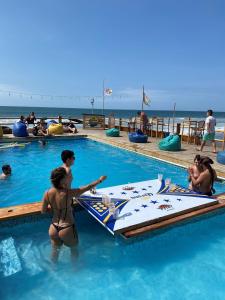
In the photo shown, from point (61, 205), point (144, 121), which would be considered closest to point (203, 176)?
point (61, 205)

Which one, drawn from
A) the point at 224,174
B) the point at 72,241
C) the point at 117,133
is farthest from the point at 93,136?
the point at 72,241

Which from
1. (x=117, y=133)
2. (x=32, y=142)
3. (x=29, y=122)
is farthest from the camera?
(x=29, y=122)

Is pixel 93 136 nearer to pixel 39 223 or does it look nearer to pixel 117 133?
pixel 117 133

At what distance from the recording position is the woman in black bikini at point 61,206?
3635 mm

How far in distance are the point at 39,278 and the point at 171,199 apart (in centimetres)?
271

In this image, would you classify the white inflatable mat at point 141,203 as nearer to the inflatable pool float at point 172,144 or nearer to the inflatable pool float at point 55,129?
the inflatable pool float at point 172,144

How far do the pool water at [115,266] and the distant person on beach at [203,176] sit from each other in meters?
0.83

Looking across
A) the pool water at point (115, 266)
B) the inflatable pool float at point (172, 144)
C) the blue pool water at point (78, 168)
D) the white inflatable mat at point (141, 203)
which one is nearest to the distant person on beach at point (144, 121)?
the blue pool water at point (78, 168)

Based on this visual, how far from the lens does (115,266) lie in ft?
13.8

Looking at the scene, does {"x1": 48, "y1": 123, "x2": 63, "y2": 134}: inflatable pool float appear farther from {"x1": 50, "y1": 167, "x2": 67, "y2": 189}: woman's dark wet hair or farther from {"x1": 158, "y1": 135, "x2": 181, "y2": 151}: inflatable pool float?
{"x1": 50, "y1": 167, "x2": 67, "y2": 189}: woman's dark wet hair

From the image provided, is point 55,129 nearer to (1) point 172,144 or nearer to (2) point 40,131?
(2) point 40,131

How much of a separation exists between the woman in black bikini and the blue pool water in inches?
130

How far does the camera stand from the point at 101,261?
429 cm

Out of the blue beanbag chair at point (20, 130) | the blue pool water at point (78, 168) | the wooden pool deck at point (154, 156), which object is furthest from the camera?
the blue beanbag chair at point (20, 130)
